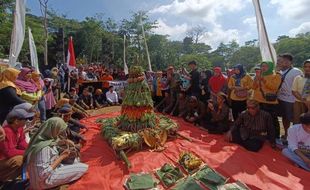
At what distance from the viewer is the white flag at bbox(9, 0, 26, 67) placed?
5770 millimetres

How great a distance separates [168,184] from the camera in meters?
3.76

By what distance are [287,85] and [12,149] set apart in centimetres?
495

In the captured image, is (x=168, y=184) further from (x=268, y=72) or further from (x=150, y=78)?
(x=150, y=78)

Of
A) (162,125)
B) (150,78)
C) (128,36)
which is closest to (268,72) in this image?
(162,125)

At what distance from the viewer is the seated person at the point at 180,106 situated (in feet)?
25.7

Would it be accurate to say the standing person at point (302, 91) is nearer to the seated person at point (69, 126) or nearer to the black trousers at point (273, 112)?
the black trousers at point (273, 112)

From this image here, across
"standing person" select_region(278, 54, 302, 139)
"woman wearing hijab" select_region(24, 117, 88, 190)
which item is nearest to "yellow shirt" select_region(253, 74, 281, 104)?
"standing person" select_region(278, 54, 302, 139)

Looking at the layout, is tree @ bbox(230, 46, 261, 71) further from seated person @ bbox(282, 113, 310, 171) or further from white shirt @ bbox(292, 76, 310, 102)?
seated person @ bbox(282, 113, 310, 171)

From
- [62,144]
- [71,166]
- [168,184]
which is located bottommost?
[168,184]

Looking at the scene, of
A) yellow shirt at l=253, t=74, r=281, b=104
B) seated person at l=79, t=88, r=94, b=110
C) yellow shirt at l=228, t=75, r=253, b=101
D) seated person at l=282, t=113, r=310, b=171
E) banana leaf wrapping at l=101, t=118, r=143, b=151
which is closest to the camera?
seated person at l=282, t=113, r=310, b=171

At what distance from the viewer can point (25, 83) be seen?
5.87 m

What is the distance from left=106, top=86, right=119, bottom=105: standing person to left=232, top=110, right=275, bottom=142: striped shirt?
6.37m

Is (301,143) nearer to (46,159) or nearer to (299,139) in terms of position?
(299,139)

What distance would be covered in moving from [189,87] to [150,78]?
2287mm
